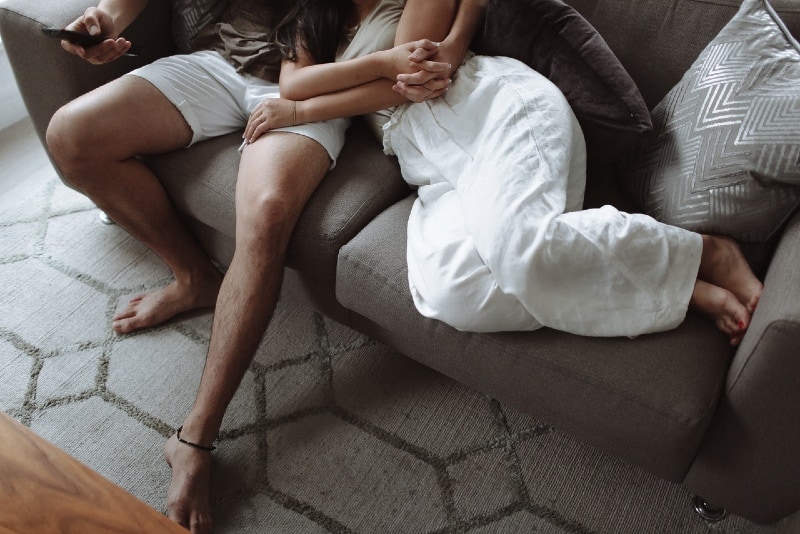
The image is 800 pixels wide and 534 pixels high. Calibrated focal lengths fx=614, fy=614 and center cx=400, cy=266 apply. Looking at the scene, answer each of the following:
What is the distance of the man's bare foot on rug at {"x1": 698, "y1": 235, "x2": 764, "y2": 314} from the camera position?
108 cm

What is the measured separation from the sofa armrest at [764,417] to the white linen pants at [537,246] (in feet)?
0.45

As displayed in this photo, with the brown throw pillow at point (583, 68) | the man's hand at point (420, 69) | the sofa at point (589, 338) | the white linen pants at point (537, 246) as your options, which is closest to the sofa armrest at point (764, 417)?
the sofa at point (589, 338)

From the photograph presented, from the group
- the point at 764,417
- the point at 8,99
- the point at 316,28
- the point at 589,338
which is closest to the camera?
the point at 764,417

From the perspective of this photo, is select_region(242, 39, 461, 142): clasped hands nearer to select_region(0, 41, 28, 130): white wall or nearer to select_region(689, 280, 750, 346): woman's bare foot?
select_region(689, 280, 750, 346): woman's bare foot

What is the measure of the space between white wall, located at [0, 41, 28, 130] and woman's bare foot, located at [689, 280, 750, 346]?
7.72 ft

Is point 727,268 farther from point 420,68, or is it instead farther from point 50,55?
point 50,55

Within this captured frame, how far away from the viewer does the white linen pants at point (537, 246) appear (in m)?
1.03

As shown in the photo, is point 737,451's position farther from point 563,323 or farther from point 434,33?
point 434,33

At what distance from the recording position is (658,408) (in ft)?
3.21

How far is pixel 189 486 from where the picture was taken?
3.96 feet

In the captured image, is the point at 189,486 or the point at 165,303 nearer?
the point at 189,486

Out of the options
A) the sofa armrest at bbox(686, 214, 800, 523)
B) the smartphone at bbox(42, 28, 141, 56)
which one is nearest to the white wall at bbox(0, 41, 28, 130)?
the smartphone at bbox(42, 28, 141, 56)

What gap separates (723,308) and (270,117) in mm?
996

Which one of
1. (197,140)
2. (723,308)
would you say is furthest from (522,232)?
(197,140)
